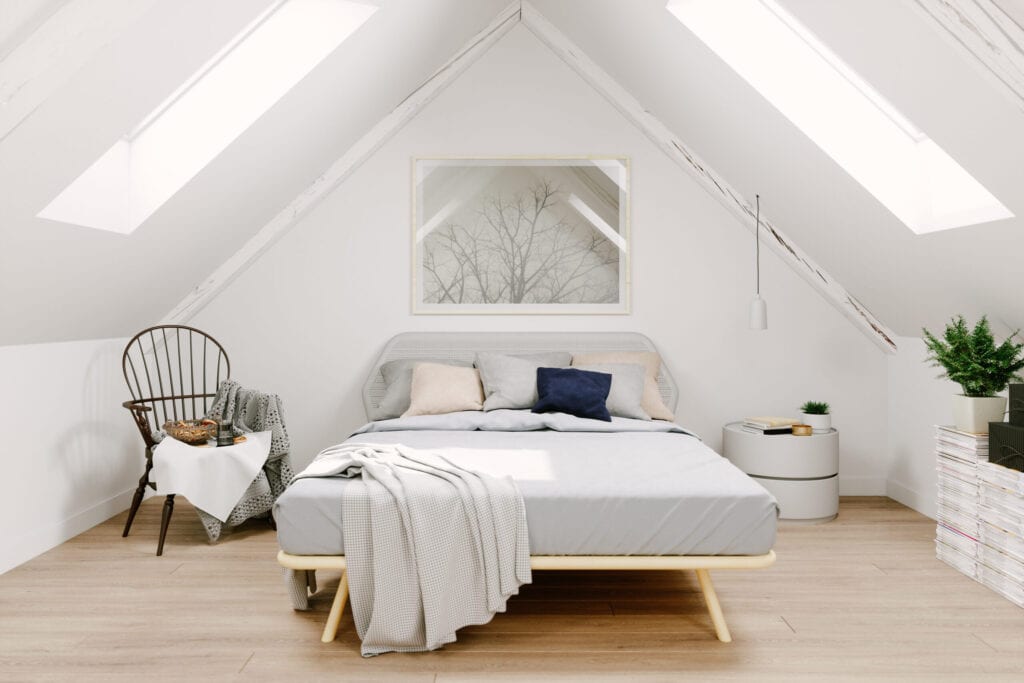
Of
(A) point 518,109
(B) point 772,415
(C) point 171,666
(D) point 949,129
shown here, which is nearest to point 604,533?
(C) point 171,666

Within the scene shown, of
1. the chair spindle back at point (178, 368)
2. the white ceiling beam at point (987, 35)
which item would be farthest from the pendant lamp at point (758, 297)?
the chair spindle back at point (178, 368)

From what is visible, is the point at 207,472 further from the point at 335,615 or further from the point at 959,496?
the point at 959,496

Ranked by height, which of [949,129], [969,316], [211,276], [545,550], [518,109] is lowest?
[545,550]

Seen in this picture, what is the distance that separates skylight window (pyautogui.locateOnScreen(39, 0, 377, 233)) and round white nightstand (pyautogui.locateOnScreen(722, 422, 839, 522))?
2.95m

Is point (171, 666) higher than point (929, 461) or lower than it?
lower

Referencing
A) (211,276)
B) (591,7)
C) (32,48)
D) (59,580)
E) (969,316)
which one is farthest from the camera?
(211,276)

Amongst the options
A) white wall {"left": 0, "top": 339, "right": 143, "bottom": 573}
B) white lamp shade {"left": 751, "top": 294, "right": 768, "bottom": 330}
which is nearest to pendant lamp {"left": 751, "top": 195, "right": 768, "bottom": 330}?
white lamp shade {"left": 751, "top": 294, "right": 768, "bottom": 330}

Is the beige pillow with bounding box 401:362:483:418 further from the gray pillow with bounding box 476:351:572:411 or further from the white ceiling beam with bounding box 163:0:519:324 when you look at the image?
the white ceiling beam with bounding box 163:0:519:324

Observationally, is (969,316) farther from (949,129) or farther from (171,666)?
(171,666)

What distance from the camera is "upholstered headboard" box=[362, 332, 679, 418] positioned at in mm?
4629

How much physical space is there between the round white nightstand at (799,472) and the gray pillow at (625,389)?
0.66 metres

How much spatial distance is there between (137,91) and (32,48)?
49 cm

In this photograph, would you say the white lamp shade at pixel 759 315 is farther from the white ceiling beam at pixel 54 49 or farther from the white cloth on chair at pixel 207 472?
the white ceiling beam at pixel 54 49

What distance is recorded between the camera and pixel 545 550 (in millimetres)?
2607
